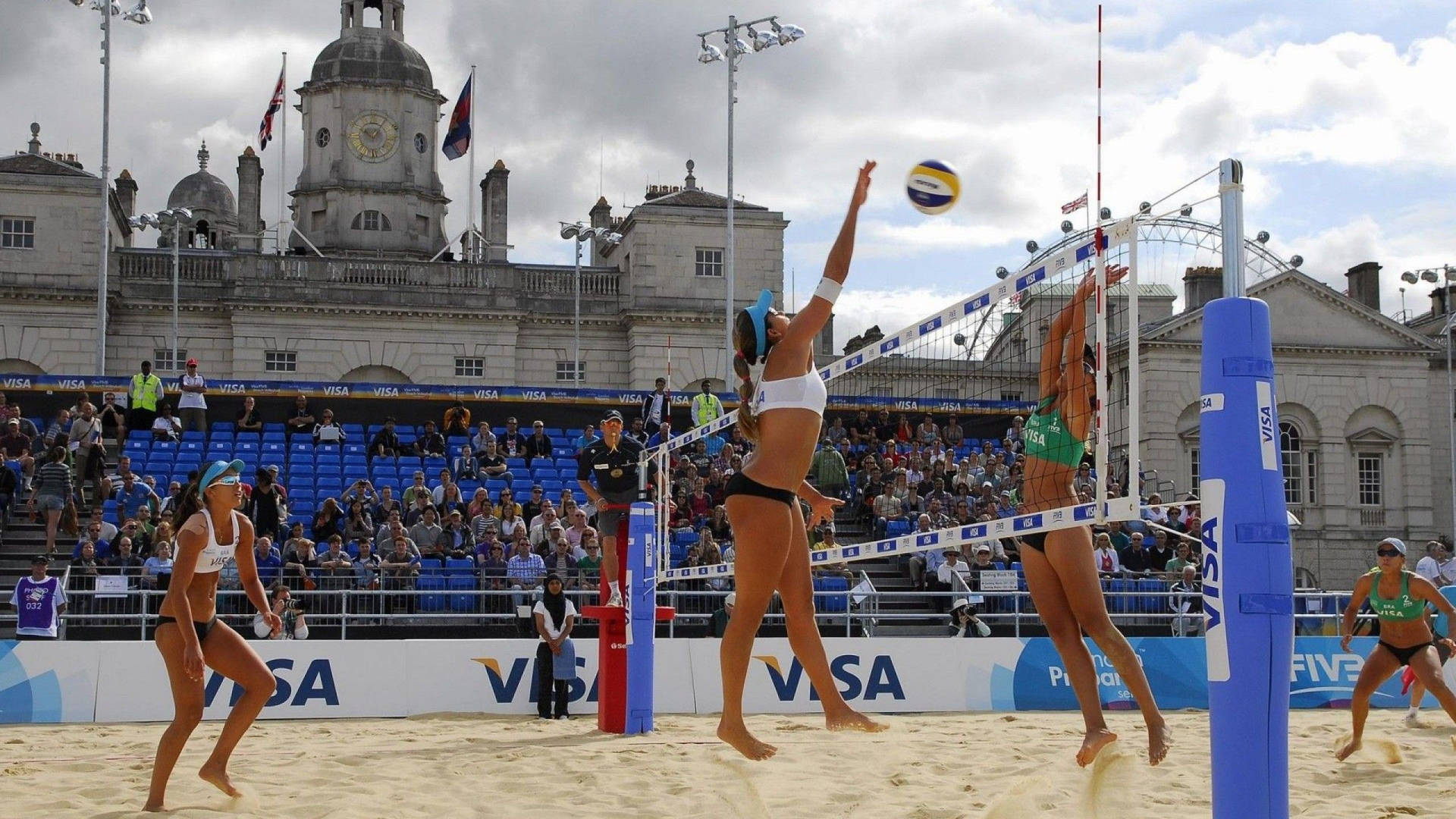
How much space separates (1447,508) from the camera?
3844 centimetres

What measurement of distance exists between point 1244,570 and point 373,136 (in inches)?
1742

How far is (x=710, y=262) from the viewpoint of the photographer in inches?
1576

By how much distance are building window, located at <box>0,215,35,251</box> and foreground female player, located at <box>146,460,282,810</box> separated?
34.0m

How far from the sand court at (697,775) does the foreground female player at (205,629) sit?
29 cm

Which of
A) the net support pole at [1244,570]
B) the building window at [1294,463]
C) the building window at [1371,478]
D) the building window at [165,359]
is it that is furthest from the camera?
the building window at [1371,478]

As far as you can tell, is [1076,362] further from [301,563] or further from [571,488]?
[571,488]

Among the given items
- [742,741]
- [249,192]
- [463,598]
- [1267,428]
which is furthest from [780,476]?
[249,192]

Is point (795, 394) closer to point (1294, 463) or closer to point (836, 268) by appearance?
point (836, 268)

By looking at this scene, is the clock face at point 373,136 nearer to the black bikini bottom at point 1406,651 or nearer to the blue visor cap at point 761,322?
the black bikini bottom at point 1406,651

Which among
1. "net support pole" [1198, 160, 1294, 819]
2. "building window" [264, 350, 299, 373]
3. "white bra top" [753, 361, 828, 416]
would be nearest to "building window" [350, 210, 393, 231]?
"building window" [264, 350, 299, 373]

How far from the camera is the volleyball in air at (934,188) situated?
5.75 meters

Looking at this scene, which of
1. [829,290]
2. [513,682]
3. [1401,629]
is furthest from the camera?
[513,682]

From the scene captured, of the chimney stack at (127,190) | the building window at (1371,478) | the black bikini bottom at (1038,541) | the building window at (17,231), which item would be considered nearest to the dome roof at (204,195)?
the chimney stack at (127,190)

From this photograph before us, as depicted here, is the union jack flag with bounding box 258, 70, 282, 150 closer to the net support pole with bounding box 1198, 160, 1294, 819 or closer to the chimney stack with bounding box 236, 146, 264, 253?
the chimney stack with bounding box 236, 146, 264, 253
